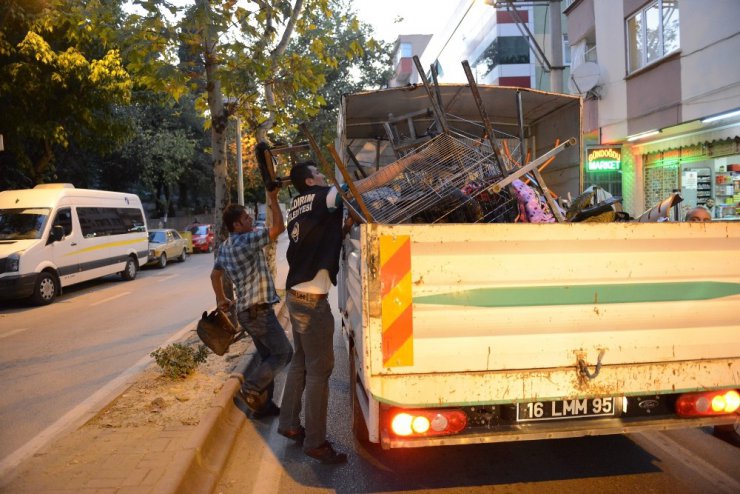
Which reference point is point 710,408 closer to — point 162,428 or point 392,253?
point 392,253

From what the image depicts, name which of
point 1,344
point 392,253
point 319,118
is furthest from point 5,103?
point 392,253

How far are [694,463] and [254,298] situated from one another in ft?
11.0

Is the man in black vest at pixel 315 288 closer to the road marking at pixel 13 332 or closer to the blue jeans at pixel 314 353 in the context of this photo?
the blue jeans at pixel 314 353

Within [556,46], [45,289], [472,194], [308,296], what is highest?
[556,46]

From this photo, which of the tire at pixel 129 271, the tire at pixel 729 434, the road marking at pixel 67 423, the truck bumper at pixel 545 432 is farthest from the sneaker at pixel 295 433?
the tire at pixel 129 271

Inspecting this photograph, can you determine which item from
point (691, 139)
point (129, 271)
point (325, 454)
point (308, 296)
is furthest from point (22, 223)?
point (691, 139)

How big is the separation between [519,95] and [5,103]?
13.3 m

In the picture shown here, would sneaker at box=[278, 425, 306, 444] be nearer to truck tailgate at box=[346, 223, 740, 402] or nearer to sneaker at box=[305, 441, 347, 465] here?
A: sneaker at box=[305, 441, 347, 465]

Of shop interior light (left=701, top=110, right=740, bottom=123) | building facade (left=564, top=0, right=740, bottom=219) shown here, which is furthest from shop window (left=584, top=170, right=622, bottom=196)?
shop interior light (left=701, top=110, right=740, bottom=123)

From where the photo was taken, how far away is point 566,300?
2.98m

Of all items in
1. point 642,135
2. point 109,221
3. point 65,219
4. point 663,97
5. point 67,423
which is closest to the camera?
point 67,423

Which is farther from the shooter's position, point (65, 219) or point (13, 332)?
point (65, 219)

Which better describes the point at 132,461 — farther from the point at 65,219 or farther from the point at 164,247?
the point at 164,247

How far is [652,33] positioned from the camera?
12.2m
